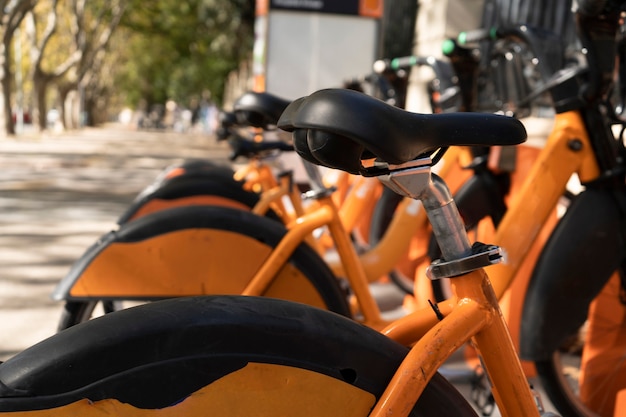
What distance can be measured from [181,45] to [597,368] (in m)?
37.5

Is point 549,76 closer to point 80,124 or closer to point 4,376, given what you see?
point 4,376

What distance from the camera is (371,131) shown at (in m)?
1.28

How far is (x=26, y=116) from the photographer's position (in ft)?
163

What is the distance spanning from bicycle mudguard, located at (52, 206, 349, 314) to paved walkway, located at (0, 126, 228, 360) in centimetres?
138

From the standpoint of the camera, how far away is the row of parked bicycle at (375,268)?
1328 mm

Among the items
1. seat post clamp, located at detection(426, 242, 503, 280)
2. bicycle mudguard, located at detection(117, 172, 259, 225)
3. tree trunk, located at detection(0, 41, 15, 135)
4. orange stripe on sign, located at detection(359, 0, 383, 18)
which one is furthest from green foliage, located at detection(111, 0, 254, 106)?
seat post clamp, located at detection(426, 242, 503, 280)

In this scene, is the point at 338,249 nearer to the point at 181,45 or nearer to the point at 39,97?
the point at 39,97

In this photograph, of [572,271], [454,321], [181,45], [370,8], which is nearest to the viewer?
[454,321]

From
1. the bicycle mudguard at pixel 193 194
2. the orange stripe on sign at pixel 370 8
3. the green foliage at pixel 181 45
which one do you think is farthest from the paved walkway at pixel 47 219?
the green foliage at pixel 181 45

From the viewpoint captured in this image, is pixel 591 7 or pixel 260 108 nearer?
pixel 591 7

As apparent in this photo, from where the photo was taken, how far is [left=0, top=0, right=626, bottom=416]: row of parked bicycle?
4.36 feet

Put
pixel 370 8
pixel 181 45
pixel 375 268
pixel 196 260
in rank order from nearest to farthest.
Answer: pixel 196 260 < pixel 375 268 < pixel 370 8 < pixel 181 45

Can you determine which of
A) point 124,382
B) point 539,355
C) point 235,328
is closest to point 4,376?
point 124,382

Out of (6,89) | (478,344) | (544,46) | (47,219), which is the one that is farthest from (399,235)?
(6,89)
